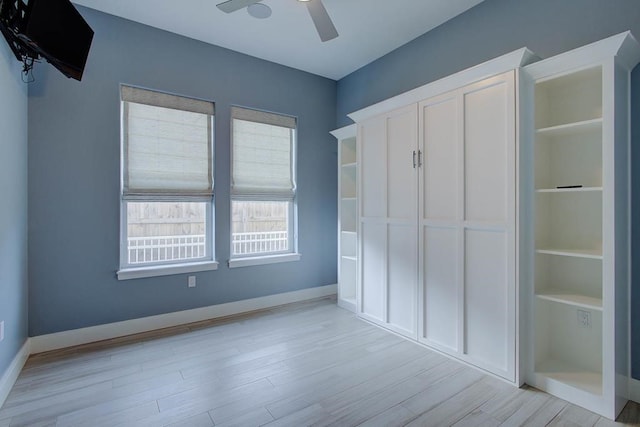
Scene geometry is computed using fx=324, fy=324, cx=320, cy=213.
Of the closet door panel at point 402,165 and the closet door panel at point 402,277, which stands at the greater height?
the closet door panel at point 402,165

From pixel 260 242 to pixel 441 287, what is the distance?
2.24 metres

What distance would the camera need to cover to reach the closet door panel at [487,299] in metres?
2.33

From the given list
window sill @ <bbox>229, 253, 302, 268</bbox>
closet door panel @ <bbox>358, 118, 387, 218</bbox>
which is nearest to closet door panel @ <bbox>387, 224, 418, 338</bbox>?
closet door panel @ <bbox>358, 118, 387, 218</bbox>

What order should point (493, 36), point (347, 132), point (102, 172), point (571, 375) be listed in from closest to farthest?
1. point (571, 375)
2. point (493, 36)
3. point (102, 172)
4. point (347, 132)

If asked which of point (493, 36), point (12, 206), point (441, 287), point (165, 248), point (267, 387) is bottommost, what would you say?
point (267, 387)

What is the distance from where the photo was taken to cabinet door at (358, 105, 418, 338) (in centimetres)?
302

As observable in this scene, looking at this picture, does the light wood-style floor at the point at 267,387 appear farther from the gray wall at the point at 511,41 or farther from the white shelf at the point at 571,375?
the gray wall at the point at 511,41

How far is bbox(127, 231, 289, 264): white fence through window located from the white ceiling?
7.04ft

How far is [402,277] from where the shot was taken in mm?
3111

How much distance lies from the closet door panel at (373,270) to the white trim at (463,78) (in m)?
1.20

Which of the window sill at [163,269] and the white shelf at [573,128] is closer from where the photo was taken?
the white shelf at [573,128]

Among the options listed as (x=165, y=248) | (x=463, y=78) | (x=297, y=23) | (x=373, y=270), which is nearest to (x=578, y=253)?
(x=463, y=78)

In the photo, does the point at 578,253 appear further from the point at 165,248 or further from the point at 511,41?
the point at 165,248

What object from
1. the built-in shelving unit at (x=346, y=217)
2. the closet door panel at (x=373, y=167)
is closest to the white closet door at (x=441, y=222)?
the closet door panel at (x=373, y=167)
